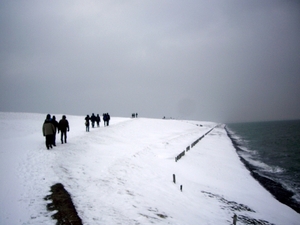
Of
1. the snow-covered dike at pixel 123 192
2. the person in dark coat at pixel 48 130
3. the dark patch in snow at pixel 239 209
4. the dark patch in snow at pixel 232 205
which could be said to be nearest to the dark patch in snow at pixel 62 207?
the snow-covered dike at pixel 123 192

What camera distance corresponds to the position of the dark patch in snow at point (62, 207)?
5.18 meters

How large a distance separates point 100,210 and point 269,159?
30.0 m

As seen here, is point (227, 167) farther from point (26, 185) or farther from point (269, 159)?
point (26, 185)

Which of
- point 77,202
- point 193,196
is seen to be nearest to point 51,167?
point 77,202

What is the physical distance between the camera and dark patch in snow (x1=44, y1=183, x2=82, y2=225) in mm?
5176

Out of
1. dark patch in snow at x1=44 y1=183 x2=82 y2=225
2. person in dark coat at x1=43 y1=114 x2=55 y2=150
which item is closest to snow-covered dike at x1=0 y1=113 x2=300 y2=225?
dark patch in snow at x1=44 y1=183 x2=82 y2=225

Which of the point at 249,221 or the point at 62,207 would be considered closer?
the point at 62,207

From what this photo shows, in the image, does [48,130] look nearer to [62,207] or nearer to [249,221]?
[62,207]

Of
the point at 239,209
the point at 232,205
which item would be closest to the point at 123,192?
the point at 232,205

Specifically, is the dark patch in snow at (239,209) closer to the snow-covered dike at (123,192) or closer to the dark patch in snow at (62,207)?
the snow-covered dike at (123,192)

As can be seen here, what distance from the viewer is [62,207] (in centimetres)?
578

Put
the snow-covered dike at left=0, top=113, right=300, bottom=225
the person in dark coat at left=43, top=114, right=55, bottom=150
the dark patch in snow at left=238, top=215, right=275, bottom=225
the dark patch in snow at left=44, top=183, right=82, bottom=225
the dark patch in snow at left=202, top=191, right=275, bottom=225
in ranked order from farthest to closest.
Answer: the person in dark coat at left=43, top=114, right=55, bottom=150, the dark patch in snow at left=202, top=191, right=275, bottom=225, the dark patch in snow at left=238, top=215, right=275, bottom=225, the snow-covered dike at left=0, top=113, right=300, bottom=225, the dark patch in snow at left=44, top=183, right=82, bottom=225

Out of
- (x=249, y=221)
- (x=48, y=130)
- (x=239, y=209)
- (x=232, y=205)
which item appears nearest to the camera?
(x=249, y=221)

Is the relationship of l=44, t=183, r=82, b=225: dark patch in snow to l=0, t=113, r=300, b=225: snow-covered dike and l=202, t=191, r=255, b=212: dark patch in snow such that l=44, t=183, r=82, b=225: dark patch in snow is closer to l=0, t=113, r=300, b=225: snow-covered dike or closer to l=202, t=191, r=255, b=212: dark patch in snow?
l=0, t=113, r=300, b=225: snow-covered dike
